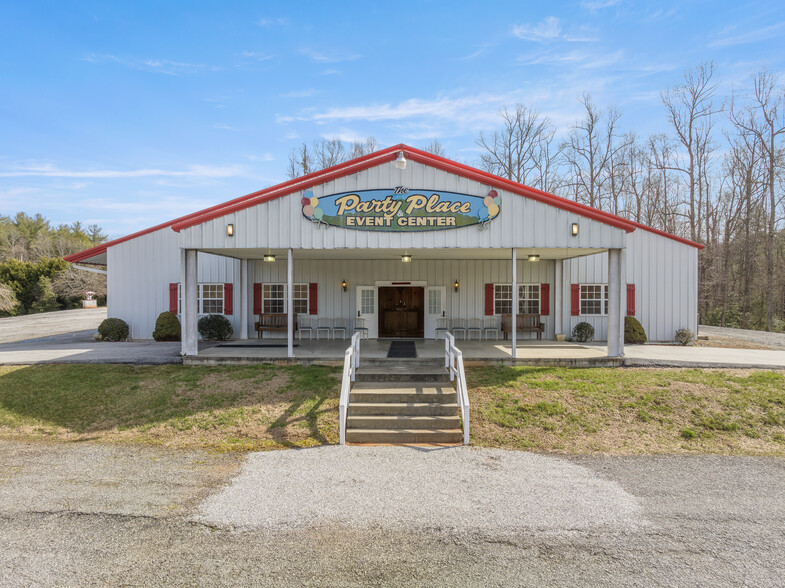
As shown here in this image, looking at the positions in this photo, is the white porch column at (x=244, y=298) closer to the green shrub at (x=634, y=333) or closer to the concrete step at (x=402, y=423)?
the concrete step at (x=402, y=423)

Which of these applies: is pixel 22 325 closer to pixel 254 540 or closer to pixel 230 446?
pixel 230 446

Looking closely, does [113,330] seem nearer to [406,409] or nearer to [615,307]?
[406,409]

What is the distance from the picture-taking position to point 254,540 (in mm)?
4488

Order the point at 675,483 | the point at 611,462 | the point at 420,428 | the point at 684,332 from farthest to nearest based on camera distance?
the point at 684,332, the point at 420,428, the point at 611,462, the point at 675,483

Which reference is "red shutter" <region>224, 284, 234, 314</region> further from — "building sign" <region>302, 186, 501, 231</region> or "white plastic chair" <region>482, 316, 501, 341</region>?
"white plastic chair" <region>482, 316, 501, 341</region>

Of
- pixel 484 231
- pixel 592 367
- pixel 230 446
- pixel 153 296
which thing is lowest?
pixel 230 446

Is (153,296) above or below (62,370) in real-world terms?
above

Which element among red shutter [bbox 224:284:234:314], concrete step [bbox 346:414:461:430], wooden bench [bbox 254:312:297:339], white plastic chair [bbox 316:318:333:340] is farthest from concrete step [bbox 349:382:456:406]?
red shutter [bbox 224:284:234:314]

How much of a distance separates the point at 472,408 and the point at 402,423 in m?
1.43

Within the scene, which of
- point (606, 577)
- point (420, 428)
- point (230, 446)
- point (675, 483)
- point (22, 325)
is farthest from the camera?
point (22, 325)

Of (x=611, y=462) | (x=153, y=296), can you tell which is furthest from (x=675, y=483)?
(x=153, y=296)

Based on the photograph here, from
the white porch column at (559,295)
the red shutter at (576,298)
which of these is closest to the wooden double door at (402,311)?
the white porch column at (559,295)

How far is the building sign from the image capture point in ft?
35.2

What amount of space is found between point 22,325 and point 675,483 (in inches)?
1062
